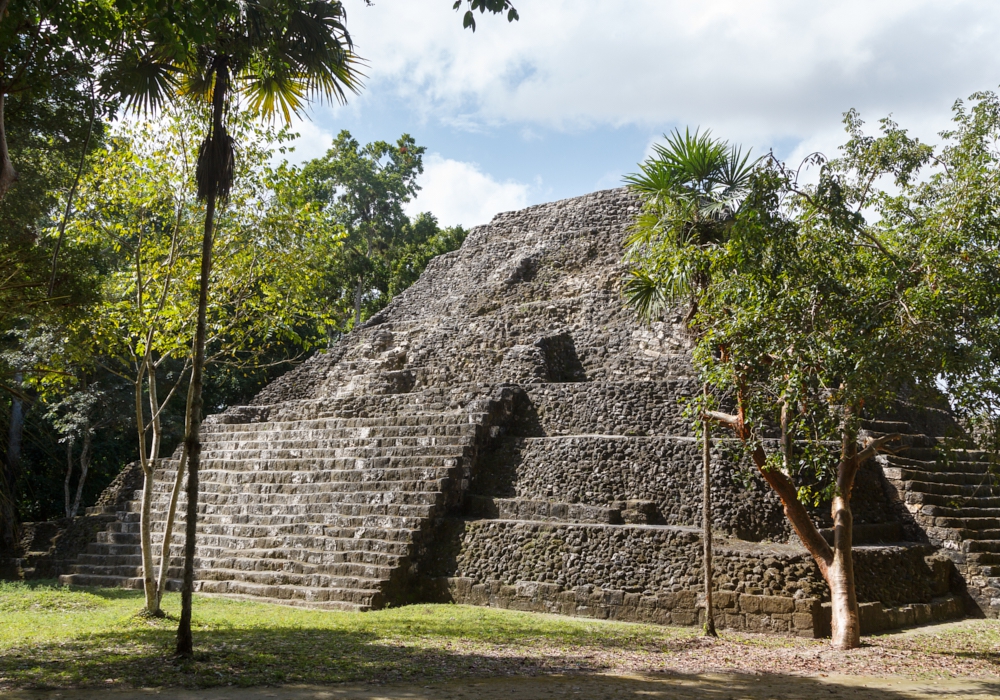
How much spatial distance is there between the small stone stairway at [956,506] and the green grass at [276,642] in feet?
11.7

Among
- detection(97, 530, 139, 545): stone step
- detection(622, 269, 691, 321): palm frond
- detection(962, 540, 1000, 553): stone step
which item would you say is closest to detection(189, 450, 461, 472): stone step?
detection(97, 530, 139, 545): stone step

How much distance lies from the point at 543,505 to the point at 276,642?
380cm

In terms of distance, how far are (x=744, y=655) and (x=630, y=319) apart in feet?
26.6

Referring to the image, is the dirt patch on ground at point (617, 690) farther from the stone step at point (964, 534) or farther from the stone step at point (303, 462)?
the stone step at point (303, 462)

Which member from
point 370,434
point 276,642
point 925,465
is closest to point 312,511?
point 370,434

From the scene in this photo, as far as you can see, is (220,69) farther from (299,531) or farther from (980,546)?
(980,546)

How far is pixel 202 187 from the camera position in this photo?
6012 millimetres

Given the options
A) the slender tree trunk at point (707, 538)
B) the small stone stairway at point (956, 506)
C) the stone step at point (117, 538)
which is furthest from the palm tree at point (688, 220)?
the stone step at point (117, 538)

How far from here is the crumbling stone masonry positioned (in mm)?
8430

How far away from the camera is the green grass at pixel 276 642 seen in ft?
18.5

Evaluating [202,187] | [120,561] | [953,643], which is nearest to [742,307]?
[953,643]

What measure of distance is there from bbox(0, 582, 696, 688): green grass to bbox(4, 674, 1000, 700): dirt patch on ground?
10.8 inches

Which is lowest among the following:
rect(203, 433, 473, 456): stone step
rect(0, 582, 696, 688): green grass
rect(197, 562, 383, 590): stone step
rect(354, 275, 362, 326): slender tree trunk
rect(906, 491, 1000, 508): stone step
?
rect(0, 582, 696, 688): green grass

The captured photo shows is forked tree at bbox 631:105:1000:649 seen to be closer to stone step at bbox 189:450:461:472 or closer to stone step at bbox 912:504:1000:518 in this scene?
stone step at bbox 912:504:1000:518
